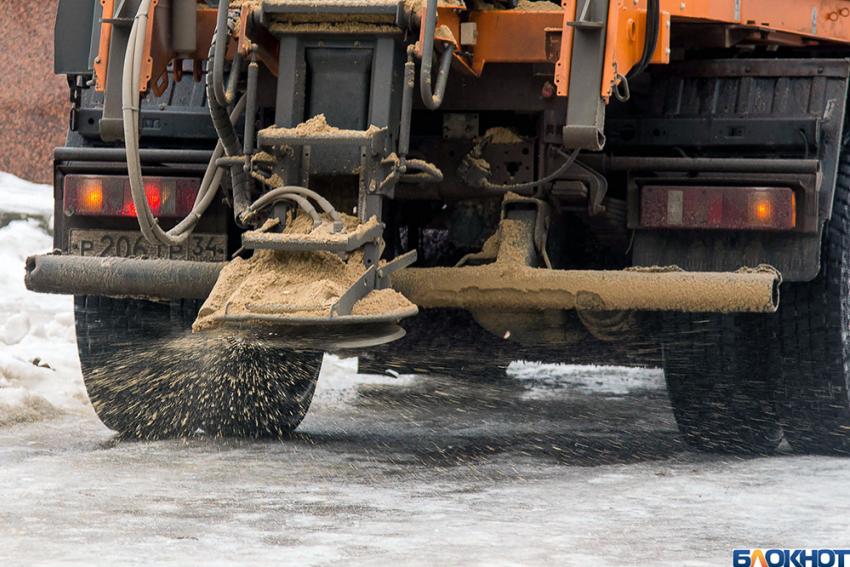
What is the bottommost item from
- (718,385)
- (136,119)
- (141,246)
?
(718,385)

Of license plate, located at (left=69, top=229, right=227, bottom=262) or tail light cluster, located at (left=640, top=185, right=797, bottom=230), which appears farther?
license plate, located at (left=69, top=229, right=227, bottom=262)

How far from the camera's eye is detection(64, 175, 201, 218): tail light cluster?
387 centimetres

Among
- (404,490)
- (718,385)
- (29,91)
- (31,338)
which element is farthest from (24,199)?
(404,490)

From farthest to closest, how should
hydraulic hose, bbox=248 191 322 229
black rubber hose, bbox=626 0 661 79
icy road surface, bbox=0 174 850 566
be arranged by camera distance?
black rubber hose, bbox=626 0 661 79, hydraulic hose, bbox=248 191 322 229, icy road surface, bbox=0 174 850 566

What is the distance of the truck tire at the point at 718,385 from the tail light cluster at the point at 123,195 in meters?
1.64

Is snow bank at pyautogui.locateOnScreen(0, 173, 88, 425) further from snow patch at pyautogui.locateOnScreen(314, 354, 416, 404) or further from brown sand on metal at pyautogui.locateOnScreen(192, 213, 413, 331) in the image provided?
brown sand on metal at pyautogui.locateOnScreen(192, 213, 413, 331)

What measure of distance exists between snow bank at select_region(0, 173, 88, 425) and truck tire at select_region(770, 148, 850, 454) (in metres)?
2.72

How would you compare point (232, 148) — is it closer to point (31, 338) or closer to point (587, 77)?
point (587, 77)

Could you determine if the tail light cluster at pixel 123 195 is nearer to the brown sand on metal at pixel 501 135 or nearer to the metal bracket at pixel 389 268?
the metal bracket at pixel 389 268

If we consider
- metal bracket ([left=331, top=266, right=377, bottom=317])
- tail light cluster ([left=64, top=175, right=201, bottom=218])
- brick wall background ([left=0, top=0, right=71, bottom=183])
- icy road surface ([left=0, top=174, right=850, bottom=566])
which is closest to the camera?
icy road surface ([left=0, top=174, right=850, bottom=566])

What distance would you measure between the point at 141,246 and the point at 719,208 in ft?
6.13

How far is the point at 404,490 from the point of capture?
3.38m

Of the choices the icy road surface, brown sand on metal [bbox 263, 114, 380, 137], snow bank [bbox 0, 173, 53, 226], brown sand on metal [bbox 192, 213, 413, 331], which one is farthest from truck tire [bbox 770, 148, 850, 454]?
snow bank [bbox 0, 173, 53, 226]

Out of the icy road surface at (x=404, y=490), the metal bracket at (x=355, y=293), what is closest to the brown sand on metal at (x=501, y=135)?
the metal bracket at (x=355, y=293)
